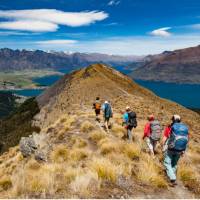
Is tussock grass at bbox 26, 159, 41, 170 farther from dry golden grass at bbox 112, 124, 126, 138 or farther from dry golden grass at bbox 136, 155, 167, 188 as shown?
dry golden grass at bbox 112, 124, 126, 138

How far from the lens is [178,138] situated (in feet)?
42.1

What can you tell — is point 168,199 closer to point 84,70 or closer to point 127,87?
point 127,87

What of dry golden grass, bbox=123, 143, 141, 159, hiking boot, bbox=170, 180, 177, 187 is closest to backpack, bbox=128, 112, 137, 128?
dry golden grass, bbox=123, 143, 141, 159

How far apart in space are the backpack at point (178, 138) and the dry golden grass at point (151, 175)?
4.51 ft

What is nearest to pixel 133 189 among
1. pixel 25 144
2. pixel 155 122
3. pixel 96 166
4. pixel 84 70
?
pixel 96 166

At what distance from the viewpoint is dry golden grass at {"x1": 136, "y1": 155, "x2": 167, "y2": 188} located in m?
12.6

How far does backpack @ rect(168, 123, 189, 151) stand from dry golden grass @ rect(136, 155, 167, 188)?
4.51ft

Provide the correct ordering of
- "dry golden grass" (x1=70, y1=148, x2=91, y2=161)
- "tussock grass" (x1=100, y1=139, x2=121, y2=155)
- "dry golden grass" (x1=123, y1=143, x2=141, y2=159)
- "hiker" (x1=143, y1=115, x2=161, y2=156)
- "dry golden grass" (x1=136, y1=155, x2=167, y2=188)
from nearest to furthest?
"dry golden grass" (x1=136, y1=155, x2=167, y2=188)
"dry golden grass" (x1=123, y1=143, x2=141, y2=159)
"dry golden grass" (x1=70, y1=148, x2=91, y2=161)
"hiker" (x1=143, y1=115, x2=161, y2=156)
"tussock grass" (x1=100, y1=139, x2=121, y2=155)

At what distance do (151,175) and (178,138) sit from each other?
6.28 ft

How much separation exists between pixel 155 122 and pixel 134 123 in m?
4.66

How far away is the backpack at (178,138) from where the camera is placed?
1284 cm

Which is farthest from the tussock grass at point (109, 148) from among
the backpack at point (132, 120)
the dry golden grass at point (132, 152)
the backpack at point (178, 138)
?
the backpack at point (178, 138)

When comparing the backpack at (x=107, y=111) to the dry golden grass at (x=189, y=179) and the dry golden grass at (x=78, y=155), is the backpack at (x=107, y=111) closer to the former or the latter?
the dry golden grass at (x=78, y=155)

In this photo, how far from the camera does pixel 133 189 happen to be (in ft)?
39.5
